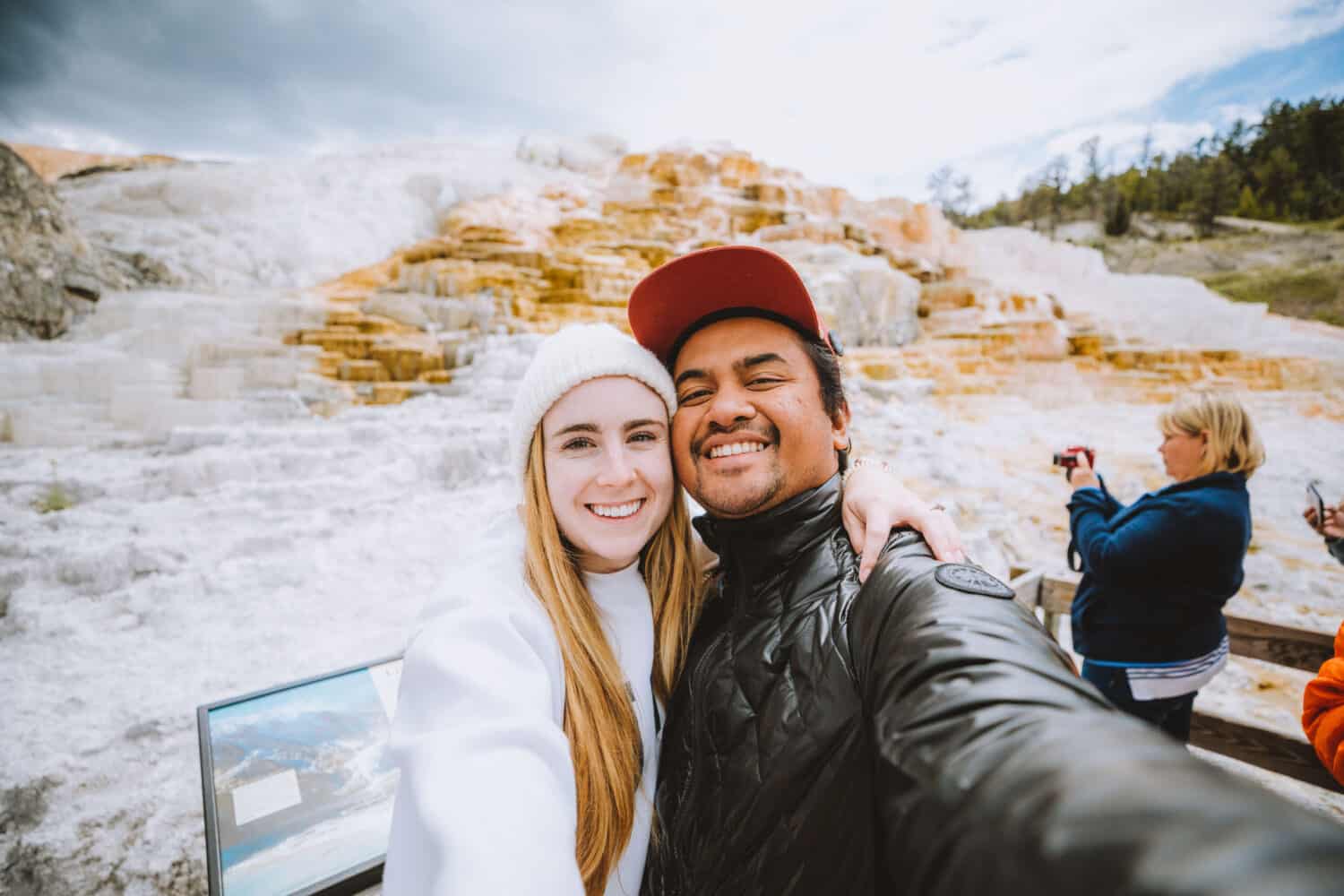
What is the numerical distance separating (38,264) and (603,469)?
44.4ft

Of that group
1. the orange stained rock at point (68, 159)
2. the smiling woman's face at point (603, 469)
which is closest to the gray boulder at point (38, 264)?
the smiling woman's face at point (603, 469)

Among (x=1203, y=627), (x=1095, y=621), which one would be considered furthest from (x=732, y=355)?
(x=1203, y=627)

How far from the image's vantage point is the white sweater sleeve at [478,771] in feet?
2.55

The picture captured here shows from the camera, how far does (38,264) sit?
29.8ft

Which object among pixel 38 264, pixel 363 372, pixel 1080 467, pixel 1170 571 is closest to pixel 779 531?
pixel 1170 571

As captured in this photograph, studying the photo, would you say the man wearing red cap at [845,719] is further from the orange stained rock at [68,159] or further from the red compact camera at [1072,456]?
the orange stained rock at [68,159]

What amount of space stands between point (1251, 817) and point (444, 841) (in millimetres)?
909

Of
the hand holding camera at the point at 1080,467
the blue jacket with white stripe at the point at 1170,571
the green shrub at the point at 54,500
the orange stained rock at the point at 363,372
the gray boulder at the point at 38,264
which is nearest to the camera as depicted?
the blue jacket with white stripe at the point at 1170,571

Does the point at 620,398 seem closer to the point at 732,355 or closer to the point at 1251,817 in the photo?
the point at 732,355

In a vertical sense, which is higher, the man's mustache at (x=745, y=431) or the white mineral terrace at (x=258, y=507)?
the man's mustache at (x=745, y=431)

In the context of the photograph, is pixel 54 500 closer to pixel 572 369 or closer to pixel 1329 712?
pixel 572 369

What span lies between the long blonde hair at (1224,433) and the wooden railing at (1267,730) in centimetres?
85

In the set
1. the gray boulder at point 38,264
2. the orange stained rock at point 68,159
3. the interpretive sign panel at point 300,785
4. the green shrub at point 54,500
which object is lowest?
the interpretive sign panel at point 300,785

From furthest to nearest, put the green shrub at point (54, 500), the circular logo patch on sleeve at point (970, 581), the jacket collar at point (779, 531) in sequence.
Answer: the green shrub at point (54, 500) → the jacket collar at point (779, 531) → the circular logo patch on sleeve at point (970, 581)
